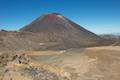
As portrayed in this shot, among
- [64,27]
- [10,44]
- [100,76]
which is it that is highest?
[64,27]

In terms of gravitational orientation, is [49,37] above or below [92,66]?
above

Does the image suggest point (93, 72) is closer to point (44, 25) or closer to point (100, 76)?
point (100, 76)

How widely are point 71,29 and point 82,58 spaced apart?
351ft

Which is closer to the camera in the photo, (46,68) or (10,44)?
(46,68)

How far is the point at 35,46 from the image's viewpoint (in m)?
99.5

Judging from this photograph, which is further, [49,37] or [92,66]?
[49,37]

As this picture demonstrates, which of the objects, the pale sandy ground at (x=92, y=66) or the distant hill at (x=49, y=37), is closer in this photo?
the pale sandy ground at (x=92, y=66)

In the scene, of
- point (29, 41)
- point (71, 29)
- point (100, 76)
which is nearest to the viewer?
point (100, 76)

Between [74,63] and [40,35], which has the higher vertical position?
[40,35]

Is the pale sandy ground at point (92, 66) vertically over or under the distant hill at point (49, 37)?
under

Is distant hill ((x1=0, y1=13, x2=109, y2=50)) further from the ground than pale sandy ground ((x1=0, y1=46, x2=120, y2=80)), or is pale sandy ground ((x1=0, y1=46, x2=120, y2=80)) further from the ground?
distant hill ((x1=0, y1=13, x2=109, y2=50))

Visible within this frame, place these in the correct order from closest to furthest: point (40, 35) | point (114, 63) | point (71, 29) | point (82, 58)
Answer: point (114, 63) → point (82, 58) → point (40, 35) → point (71, 29)

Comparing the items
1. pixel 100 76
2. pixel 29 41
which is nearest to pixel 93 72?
pixel 100 76

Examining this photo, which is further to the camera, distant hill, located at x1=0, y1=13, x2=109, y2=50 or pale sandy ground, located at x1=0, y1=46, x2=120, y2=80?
distant hill, located at x1=0, y1=13, x2=109, y2=50
